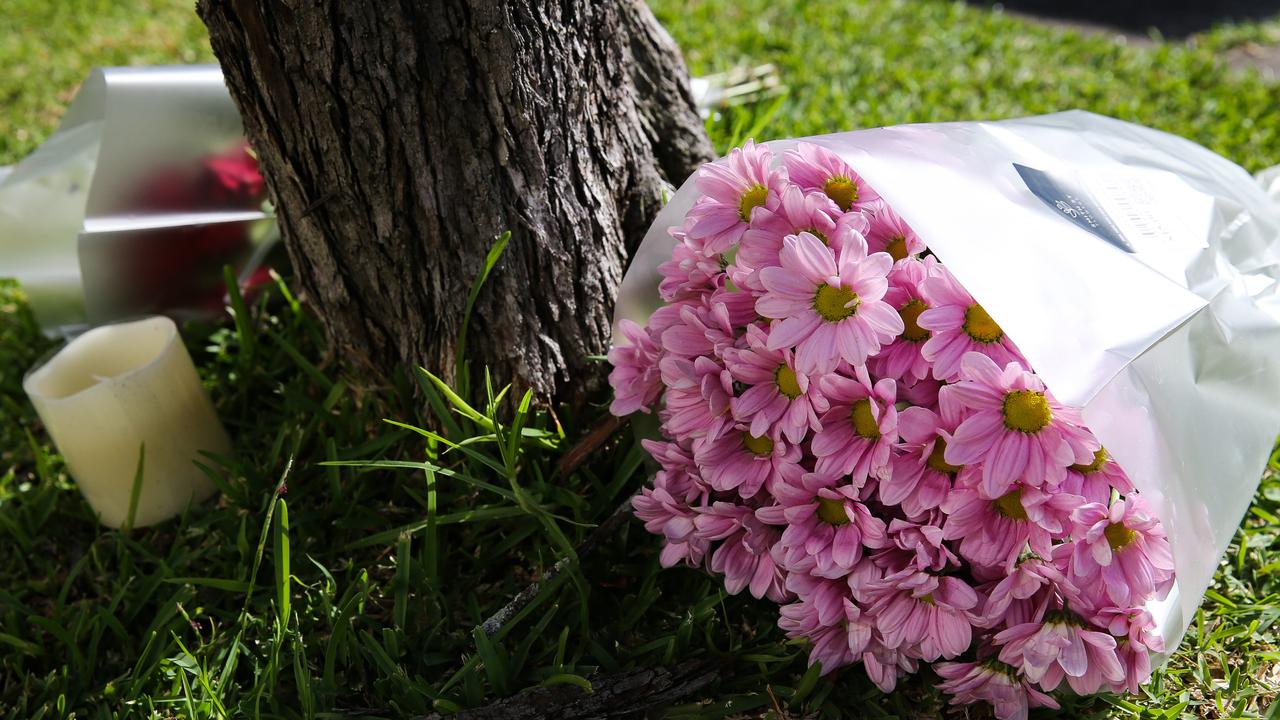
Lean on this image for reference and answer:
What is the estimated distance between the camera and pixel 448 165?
5.17 ft

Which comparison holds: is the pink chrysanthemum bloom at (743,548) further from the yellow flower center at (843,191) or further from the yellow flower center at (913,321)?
the yellow flower center at (843,191)

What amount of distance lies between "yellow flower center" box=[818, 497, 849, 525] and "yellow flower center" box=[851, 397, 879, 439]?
0.09 meters

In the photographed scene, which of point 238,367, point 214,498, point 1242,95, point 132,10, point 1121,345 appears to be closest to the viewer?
point 1121,345

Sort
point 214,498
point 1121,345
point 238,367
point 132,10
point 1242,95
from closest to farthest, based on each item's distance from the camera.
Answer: point 1121,345, point 214,498, point 238,367, point 1242,95, point 132,10

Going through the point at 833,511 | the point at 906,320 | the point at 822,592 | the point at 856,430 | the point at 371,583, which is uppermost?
the point at 906,320

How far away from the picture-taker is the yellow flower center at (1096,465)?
1.18 m

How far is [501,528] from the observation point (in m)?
1.69

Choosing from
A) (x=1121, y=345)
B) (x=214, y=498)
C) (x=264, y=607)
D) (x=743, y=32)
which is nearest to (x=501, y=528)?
(x=264, y=607)

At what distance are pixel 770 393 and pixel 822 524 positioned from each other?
18 centimetres

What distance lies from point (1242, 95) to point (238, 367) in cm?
314

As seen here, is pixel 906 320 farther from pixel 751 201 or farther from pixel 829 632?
pixel 829 632

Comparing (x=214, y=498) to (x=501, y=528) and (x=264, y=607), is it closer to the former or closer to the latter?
(x=264, y=607)

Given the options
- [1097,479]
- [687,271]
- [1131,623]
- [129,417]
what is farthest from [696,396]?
[129,417]

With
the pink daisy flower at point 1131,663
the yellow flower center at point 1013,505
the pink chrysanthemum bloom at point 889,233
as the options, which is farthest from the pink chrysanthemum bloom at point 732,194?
the pink daisy flower at point 1131,663
